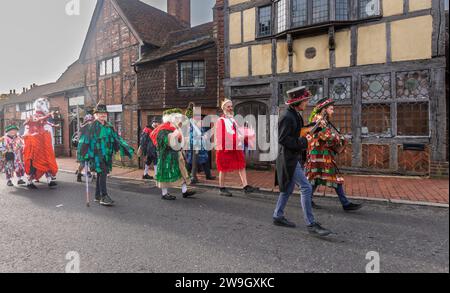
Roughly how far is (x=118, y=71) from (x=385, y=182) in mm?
13070

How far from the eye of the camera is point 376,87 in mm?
8633

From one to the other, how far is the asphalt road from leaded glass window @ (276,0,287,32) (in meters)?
6.49

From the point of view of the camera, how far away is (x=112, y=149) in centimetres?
605

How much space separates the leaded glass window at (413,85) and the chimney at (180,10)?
1627 centimetres

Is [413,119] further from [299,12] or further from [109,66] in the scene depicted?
[109,66]

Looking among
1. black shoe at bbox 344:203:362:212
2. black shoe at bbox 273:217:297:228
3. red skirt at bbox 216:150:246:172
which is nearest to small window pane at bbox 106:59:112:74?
red skirt at bbox 216:150:246:172

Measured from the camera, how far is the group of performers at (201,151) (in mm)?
4062

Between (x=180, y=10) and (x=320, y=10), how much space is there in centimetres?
1394

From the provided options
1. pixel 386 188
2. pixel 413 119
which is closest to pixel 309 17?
pixel 413 119

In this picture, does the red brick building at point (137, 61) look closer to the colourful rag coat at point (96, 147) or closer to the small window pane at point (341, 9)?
the small window pane at point (341, 9)

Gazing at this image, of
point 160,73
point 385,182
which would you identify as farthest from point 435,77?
point 160,73

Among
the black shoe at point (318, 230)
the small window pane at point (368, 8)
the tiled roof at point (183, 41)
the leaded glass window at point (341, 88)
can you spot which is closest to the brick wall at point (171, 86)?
the tiled roof at point (183, 41)
